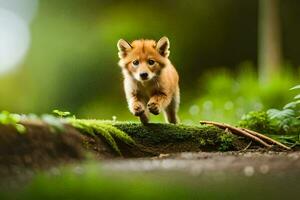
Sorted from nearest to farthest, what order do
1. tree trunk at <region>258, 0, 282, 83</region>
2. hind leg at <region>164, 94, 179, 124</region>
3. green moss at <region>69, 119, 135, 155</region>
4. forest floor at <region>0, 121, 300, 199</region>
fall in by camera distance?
forest floor at <region>0, 121, 300, 199</region>, green moss at <region>69, 119, 135, 155</region>, hind leg at <region>164, 94, 179, 124</region>, tree trunk at <region>258, 0, 282, 83</region>

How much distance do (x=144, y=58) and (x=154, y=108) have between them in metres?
0.63

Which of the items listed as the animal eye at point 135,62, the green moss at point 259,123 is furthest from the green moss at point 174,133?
the green moss at point 259,123

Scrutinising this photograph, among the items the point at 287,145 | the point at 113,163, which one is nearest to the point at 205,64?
the point at 287,145

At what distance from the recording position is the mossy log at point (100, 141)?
463 centimetres

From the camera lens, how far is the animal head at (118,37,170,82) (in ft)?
21.8

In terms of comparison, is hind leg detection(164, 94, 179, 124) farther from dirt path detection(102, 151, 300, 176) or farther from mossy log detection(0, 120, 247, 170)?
dirt path detection(102, 151, 300, 176)

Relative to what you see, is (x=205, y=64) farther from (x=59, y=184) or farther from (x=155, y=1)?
(x=59, y=184)

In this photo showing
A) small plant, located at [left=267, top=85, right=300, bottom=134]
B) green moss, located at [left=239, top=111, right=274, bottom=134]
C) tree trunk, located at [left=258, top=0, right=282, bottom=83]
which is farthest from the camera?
tree trunk, located at [left=258, top=0, right=282, bottom=83]

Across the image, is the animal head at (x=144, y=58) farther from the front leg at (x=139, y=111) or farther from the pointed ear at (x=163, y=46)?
the front leg at (x=139, y=111)

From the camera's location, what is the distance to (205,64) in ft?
55.9

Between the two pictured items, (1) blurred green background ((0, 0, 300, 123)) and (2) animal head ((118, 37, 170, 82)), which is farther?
(1) blurred green background ((0, 0, 300, 123))

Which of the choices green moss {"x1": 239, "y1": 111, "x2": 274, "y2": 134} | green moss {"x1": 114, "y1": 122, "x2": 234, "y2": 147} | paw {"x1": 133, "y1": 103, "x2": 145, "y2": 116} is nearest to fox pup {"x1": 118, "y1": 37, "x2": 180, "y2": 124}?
paw {"x1": 133, "y1": 103, "x2": 145, "y2": 116}

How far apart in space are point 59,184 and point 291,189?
→ 1.42 metres

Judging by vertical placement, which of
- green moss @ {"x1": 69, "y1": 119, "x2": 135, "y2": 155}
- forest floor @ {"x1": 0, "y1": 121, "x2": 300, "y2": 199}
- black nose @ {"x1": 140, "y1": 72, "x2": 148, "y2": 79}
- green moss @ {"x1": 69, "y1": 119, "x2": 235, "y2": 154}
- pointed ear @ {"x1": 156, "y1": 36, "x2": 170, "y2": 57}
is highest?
pointed ear @ {"x1": 156, "y1": 36, "x2": 170, "y2": 57}
